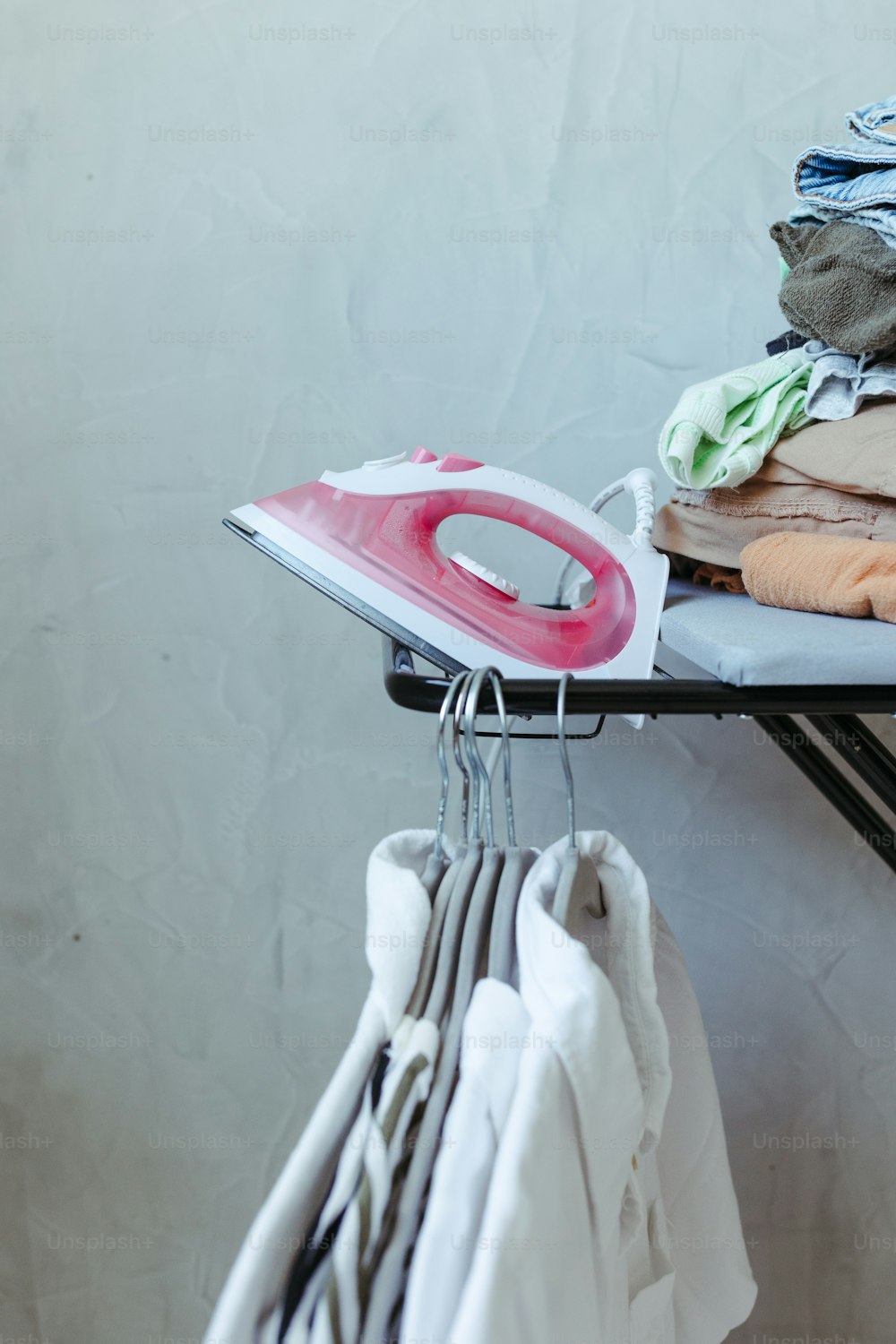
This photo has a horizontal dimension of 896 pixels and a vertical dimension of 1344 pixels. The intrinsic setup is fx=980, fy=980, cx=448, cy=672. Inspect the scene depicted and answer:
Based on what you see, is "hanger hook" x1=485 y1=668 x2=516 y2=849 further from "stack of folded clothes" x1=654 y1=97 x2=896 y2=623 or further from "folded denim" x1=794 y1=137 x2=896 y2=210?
"folded denim" x1=794 y1=137 x2=896 y2=210

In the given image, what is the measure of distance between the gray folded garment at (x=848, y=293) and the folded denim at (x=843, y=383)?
11mm

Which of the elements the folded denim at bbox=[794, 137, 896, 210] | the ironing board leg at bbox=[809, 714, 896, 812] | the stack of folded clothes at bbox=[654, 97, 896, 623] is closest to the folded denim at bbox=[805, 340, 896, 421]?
the stack of folded clothes at bbox=[654, 97, 896, 623]

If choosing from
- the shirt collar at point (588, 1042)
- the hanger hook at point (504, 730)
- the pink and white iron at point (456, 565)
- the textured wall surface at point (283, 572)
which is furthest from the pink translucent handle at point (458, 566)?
the textured wall surface at point (283, 572)

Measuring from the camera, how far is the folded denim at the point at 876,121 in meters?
0.71

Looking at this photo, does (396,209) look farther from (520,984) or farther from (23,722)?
(520,984)

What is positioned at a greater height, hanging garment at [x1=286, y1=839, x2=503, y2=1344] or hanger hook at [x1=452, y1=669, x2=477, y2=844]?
hanger hook at [x1=452, y1=669, x2=477, y2=844]

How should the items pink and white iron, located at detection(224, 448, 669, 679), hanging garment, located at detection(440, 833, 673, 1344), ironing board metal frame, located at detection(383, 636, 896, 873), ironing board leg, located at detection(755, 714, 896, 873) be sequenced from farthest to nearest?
1. ironing board leg, located at detection(755, 714, 896, 873)
2. pink and white iron, located at detection(224, 448, 669, 679)
3. ironing board metal frame, located at detection(383, 636, 896, 873)
4. hanging garment, located at detection(440, 833, 673, 1344)

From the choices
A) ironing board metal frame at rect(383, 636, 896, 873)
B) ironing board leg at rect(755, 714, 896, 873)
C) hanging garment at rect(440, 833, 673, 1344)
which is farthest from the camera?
ironing board leg at rect(755, 714, 896, 873)

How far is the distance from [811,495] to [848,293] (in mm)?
140

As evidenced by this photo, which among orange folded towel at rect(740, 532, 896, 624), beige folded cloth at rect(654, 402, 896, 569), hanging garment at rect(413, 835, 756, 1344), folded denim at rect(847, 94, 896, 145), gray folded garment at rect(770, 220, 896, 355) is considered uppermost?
folded denim at rect(847, 94, 896, 145)

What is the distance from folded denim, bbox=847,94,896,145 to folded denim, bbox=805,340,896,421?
15 cm

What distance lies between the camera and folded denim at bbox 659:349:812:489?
70cm

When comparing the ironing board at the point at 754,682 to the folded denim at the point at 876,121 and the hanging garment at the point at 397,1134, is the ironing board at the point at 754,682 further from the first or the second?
the folded denim at the point at 876,121

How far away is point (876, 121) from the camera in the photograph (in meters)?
0.71
